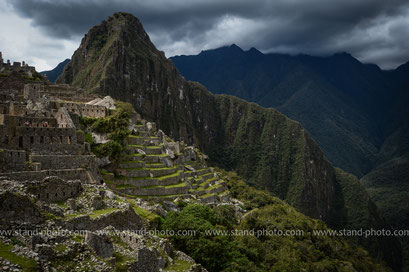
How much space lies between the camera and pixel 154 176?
37562 mm

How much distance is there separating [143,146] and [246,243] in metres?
18.2

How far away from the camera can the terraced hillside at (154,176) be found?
32822mm

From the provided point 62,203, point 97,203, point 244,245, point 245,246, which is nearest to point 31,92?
point 62,203

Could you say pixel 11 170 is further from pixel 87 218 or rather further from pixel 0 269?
pixel 0 269

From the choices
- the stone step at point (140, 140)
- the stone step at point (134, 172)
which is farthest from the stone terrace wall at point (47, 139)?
the stone step at point (140, 140)

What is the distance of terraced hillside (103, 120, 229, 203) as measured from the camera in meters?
32.8

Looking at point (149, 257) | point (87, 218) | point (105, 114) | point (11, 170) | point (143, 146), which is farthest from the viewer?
point (143, 146)

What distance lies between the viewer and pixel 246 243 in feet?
99.8

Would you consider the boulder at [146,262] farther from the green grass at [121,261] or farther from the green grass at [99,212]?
the green grass at [99,212]

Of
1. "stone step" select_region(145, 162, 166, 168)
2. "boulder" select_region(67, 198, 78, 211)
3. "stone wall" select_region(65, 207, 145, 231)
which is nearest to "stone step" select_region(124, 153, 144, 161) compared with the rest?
"stone step" select_region(145, 162, 166, 168)

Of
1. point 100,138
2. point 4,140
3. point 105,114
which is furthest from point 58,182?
point 105,114

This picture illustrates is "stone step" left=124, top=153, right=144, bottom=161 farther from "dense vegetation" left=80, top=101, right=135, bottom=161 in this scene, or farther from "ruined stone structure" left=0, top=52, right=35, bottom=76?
"ruined stone structure" left=0, top=52, right=35, bottom=76

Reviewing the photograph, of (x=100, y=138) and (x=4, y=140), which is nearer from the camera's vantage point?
(x=4, y=140)

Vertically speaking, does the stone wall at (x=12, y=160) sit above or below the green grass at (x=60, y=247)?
above
